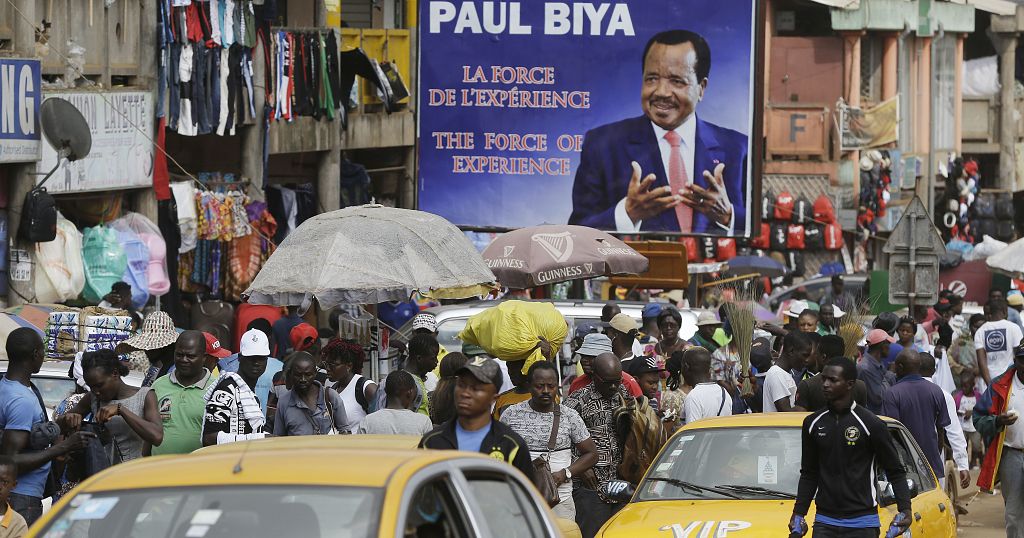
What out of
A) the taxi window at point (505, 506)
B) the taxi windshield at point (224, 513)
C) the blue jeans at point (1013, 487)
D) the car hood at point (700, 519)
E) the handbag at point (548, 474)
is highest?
the taxi windshield at point (224, 513)

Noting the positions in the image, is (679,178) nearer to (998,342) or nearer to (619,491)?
(998,342)

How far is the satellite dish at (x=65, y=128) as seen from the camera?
15.4 metres

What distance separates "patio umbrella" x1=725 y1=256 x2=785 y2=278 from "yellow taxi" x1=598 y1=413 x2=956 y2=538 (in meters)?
21.3

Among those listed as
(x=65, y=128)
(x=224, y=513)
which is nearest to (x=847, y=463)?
(x=224, y=513)

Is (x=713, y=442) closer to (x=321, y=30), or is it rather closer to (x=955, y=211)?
(x=321, y=30)

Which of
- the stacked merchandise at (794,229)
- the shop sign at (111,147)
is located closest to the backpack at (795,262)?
the stacked merchandise at (794,229)

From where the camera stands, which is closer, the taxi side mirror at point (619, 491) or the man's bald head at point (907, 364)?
the taxi side mirror at point (619, 491)

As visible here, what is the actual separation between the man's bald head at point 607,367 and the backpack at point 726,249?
25.7 m

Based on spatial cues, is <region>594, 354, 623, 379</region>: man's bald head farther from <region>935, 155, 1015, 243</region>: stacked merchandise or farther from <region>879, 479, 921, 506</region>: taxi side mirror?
<region>935, 155, 1015, 243</region>: stacked merchandise

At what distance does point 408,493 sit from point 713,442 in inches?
182

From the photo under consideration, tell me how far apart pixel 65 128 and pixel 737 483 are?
28.3 ft

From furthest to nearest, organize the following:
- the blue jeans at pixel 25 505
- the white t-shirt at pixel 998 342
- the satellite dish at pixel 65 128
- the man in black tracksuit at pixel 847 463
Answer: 1. the white t-shirt at pixel 998 342
2. the satellite dish at pixel 65 128
3. the blue jeans at pixel 25 505
4. the man in black tracksuit at pixel 847 463

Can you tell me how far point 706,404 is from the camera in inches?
427

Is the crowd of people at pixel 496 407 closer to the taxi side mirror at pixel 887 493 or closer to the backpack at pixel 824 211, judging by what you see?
the taxi side mirror at pixel 887 493
